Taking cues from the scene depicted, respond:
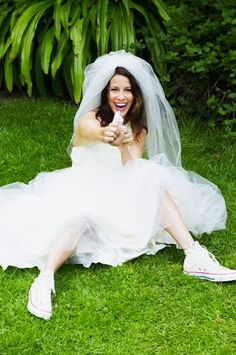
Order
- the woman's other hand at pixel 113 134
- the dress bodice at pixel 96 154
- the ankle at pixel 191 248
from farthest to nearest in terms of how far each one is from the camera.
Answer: the dress bodice at pixel 96 154, the ankle at pixel 191 248, the woman's other hand at pixel 113 134

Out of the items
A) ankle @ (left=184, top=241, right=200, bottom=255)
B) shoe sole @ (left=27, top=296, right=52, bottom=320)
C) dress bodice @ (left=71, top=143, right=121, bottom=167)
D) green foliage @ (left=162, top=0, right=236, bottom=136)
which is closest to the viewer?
shoe sole @ (left=27, top=296, right=52, bottom=320)

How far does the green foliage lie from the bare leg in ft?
5.99

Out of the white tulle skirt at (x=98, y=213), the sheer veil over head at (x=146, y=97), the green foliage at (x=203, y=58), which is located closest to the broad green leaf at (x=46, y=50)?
the green foliage at (x=203, y=58)

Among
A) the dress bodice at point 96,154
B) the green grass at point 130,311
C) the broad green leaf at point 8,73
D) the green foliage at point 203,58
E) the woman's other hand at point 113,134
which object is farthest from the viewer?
the broad green leaf at point 8,73

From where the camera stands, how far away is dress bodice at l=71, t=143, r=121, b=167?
3707 mm

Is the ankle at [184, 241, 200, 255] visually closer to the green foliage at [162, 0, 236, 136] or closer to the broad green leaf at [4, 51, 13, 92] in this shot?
the green foliage at [162, 0, 236, 136]

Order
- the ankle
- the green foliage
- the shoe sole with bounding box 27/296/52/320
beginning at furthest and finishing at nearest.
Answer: the green foliage
the ankle
the shoe sole with bounding box 27/296/52/320

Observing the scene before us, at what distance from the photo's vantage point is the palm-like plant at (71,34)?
6.14m

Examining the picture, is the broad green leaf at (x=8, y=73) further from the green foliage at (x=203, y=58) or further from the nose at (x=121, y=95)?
the nose at (x=121, y=95)

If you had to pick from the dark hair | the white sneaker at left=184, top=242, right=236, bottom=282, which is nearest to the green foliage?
the dark hair

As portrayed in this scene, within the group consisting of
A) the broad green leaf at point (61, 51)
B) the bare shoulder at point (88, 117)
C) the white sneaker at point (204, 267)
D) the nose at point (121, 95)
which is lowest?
the white sneaker at point (204, 267)

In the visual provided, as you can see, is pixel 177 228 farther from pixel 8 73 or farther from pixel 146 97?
pixel 8 73

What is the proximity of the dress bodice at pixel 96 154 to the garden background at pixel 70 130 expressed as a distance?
574mm

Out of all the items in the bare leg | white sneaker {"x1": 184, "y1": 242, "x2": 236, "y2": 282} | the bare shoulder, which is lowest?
white sneaker {"x1": 184, "y1": 242, "x2": 236, "y2": 282}
